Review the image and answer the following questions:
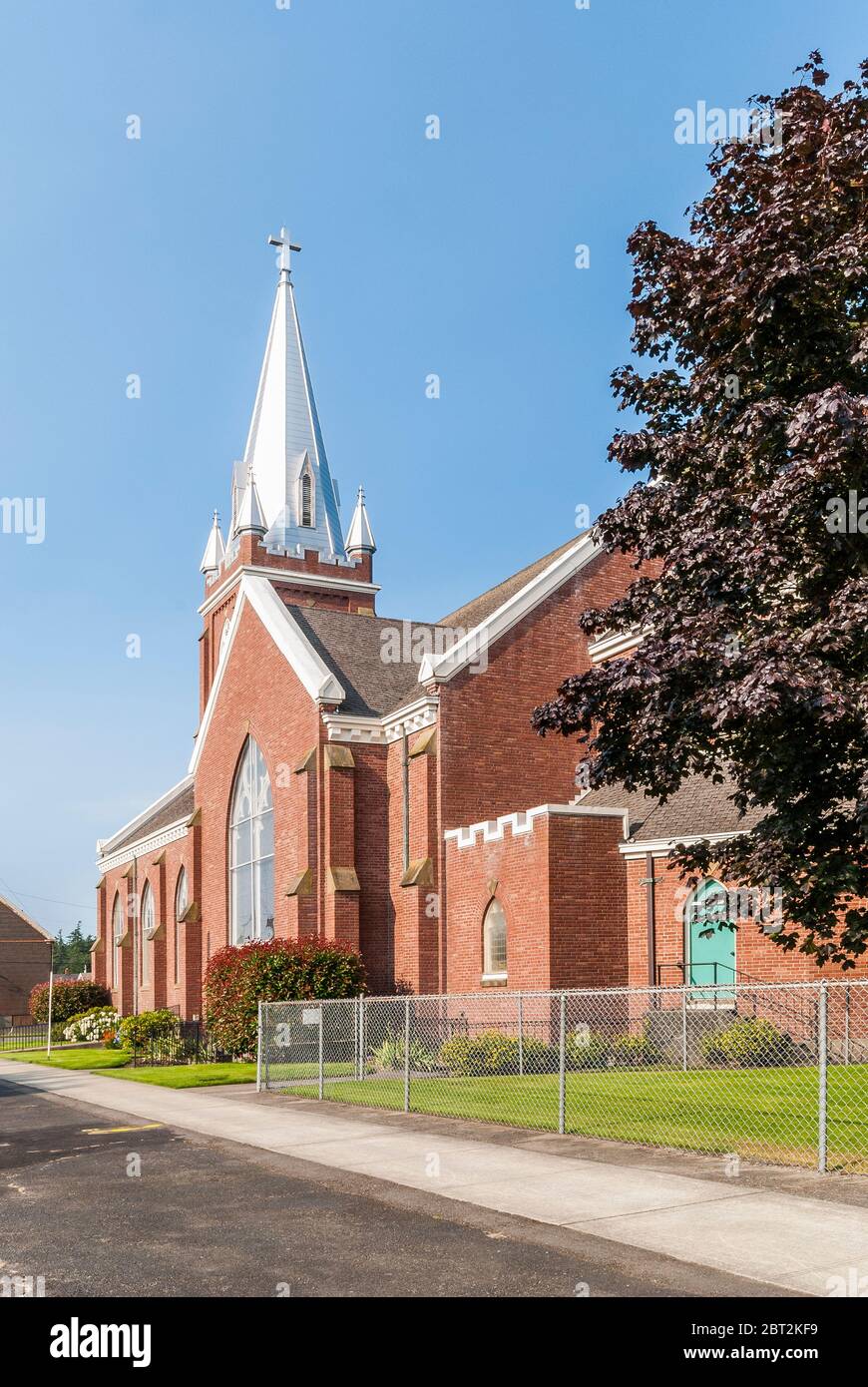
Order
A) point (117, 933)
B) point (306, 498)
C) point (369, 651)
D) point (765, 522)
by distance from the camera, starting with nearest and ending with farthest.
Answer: point (765, 522) → point (369, 651) → point (306, 498) → point (117, 933)

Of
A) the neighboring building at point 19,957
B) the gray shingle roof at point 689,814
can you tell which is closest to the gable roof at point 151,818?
the neighboring building at point 19,957

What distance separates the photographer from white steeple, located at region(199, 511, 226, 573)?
5784cm

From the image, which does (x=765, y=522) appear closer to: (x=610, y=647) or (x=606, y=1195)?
(x=606, y=1195)

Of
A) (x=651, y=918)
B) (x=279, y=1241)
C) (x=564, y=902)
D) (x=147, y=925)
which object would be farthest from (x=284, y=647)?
(x=279, y=1241)

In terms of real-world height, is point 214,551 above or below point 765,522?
above

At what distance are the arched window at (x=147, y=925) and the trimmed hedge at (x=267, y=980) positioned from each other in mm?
20753

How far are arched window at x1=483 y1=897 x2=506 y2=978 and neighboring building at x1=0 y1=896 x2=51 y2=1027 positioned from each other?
157 ft

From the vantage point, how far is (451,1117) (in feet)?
53.9

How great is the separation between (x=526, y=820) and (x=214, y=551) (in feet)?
114

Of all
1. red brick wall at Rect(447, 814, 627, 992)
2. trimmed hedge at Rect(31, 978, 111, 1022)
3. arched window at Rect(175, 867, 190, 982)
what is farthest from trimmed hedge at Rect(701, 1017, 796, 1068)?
trimmed hedge at Rect(31, 978, 111, 1022)

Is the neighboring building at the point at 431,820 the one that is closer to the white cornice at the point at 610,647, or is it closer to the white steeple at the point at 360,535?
the white cornice at the point at 610,647

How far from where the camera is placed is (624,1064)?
2197 centimetres

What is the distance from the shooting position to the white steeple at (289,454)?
54062mm
